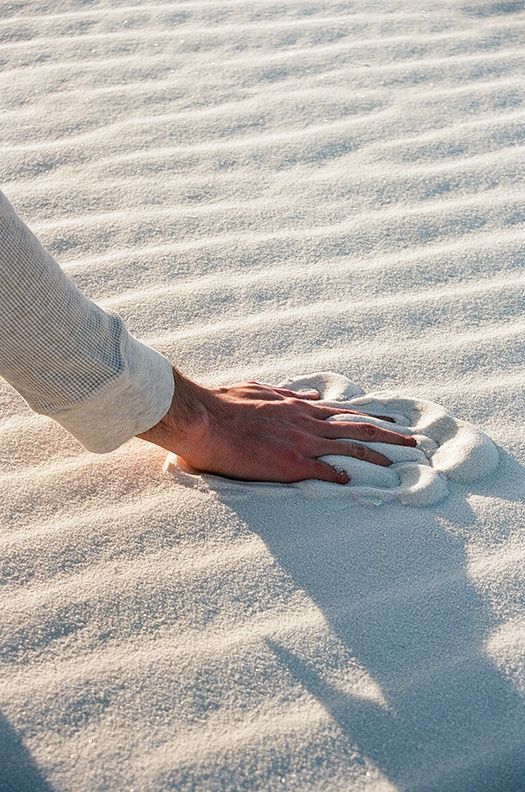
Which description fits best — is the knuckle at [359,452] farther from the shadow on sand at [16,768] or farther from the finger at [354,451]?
the shadow on sand at [16,768]

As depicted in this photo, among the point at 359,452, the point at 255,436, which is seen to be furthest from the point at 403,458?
the point at 255,436

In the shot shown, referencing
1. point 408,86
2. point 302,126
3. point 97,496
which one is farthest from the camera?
point 408,86

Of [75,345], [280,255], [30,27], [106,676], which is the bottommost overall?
[106,676]

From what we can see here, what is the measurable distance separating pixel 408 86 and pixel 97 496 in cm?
209

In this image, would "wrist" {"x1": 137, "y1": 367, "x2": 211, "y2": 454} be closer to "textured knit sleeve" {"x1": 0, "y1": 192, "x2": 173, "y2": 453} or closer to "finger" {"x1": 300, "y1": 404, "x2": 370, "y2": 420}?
"textured knit sleeve" {"x1": 0, "y1": 192, "x2": 173, "y2": 453}

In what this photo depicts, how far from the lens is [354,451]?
222cm

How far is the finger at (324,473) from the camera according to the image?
2.17 metres

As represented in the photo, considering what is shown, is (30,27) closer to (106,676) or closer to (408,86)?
(408,86)

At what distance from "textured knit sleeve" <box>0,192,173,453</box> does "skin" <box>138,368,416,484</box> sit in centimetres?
12

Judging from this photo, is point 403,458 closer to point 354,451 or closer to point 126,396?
point 354,451

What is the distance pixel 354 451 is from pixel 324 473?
96 mm

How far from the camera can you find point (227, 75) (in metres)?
3.53

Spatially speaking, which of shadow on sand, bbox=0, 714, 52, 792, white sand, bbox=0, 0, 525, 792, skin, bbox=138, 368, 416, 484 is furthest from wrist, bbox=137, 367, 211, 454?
shadow on sand, bbox=0, 714, 52, 792

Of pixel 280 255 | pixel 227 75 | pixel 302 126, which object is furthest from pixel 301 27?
pixel 280 255
